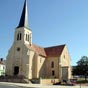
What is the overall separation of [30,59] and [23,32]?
783cm

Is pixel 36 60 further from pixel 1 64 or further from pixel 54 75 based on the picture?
pixel 1 64

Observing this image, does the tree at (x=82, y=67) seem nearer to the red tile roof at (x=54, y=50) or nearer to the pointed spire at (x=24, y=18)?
the red tile roof at (x=54, y=50)

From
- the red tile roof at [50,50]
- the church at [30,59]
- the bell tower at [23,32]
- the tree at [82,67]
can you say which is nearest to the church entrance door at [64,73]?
the church at [30,59]

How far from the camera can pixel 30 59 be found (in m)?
49.8

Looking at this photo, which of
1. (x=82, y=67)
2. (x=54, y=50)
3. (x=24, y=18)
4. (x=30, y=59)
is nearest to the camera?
(x=30, y=59)

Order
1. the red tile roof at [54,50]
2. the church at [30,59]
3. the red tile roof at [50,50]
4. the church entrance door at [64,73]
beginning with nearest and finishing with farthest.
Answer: the church at [30,59] → the church entrance door at [64,73] → the red tile roof at [50,50] → the red tile roof at [54,50]

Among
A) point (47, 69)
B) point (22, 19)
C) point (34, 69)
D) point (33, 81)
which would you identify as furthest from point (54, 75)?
point (22, 19)

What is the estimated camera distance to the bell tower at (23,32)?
52.5 metres

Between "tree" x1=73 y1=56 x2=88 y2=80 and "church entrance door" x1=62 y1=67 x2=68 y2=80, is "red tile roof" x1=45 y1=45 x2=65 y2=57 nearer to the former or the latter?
"church entrance door" x1=62 y1=67 x2=68 y2=80

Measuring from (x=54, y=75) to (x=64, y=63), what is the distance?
487cm

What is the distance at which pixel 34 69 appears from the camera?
5144 centimetres

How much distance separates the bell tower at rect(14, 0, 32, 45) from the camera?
172 ft

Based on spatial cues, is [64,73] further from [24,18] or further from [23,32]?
[24,18]

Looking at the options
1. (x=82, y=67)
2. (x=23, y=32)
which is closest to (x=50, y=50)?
(x=82, y=67)
